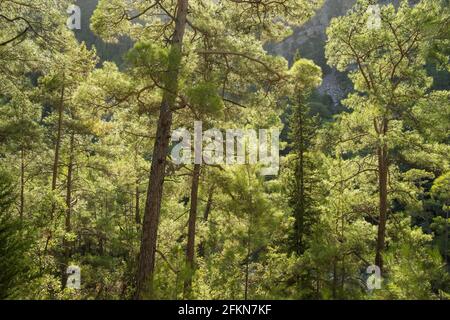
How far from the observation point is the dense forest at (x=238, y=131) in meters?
6.89

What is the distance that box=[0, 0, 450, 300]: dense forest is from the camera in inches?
271

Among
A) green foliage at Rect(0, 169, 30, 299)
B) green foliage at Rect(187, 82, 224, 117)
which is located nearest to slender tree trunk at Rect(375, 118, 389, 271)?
green foliage at Rect(187, 82, 224, 117)

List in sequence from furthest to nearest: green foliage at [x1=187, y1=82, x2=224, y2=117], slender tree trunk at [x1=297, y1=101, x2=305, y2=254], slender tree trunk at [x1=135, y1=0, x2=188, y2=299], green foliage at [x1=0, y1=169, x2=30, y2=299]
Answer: slender tree trunk at [x1=297, y1=101, x2=305, y2=254] < slender tree trunk at [x1=135, y1=0, x2=188, y2=299] < green foliage at [x1=187, y1=82, x2=224, y2=117] < green foliage at [x1=0, y1=169, x2=30, y2=299]

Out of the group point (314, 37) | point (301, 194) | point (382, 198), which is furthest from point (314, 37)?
point (382, 198)

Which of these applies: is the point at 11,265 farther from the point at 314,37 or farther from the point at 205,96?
the point at 314,37

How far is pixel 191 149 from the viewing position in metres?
→ 11.5

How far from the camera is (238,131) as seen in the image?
34.9ft

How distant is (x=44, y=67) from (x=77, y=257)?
1093 cm

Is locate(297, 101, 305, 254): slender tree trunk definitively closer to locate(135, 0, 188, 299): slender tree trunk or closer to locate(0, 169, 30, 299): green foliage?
locate(135, 0, 188, 299): slender tree trunk
